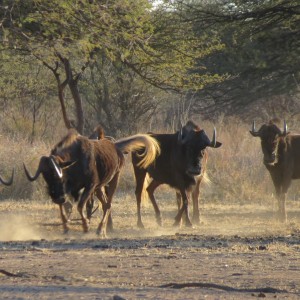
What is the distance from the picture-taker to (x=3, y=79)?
31.6m

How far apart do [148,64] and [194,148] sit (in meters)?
5.12

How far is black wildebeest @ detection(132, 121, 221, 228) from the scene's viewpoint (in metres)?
15.9

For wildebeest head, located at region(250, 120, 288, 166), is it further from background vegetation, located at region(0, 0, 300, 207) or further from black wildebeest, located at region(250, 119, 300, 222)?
background vegetation, located at region(0, 0, 300, 207)

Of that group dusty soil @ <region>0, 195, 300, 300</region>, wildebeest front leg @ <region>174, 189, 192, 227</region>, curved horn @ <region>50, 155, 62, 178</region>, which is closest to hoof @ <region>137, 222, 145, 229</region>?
dusty soil @ <region>0, 195, 300, 300</region>

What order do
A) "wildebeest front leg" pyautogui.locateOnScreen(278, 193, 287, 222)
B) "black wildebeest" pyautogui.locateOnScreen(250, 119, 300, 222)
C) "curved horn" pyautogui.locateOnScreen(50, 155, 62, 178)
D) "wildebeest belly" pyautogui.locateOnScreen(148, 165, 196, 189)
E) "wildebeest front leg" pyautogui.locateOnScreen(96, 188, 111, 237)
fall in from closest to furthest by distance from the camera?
"curved horn" pyautogui.locateOnScreen(50, 155, 62, 178)
"wildebeest front leg" pyautogui.locateOnScreen(96, 188, 111, 237)
"wildebeest belly" pyautogui.locateOnScreen(148, 165, 196, 189)
"wildebeest front leg" pyautogui.locateOnScreen(278, 193, 287, 222)
"black wildebeest" pyautogui.locateOnScreen(250, 119, 300, 222)

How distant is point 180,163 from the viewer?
16.1 meters

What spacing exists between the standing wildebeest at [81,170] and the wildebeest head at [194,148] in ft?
4.46

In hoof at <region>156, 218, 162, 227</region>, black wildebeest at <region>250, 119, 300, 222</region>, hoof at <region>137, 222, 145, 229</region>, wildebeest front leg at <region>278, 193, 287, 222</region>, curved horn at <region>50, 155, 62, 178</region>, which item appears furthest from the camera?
black wildebeest at <region>250, 119, 300, 222</region>

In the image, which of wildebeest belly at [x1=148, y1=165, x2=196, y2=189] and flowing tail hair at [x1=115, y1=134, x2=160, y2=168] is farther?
wildebeest belly at [x1=148, y1=165, x2=196, y2=189]

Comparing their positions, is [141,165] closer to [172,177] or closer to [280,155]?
[172,177]

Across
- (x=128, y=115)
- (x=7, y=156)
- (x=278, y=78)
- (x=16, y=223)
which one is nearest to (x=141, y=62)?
(x=7, y=156)

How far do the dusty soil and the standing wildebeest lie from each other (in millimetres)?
622

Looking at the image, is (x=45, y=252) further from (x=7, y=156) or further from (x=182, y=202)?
(x=7, y=156)

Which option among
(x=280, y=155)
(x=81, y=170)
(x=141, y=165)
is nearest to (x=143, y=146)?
(x=141, y=165)
